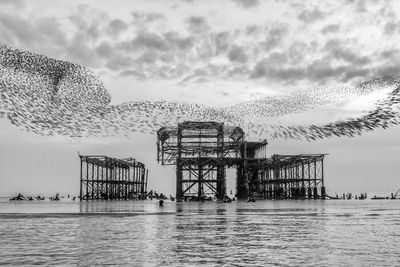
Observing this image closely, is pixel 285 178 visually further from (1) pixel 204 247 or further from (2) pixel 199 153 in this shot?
(1) pixel 204 247

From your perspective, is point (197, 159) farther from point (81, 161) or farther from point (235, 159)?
point (81, 161)

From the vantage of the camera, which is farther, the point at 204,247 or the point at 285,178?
the point at 285,178

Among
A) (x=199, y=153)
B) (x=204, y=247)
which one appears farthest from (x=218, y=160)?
(x=204, y=247)

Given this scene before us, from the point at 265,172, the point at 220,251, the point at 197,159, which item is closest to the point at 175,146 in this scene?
the point at 197,159

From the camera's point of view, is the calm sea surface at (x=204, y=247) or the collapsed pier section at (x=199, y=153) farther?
the collapsed pier section at (x=199, y=153)

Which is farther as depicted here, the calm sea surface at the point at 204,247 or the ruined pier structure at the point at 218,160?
the ruined pier structure at the point at 218,160

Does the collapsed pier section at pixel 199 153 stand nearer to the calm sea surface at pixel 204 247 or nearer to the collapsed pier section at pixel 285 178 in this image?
the collapsed pier section at pixel 285 178

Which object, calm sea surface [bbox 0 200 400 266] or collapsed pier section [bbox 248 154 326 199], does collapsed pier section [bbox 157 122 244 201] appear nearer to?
collapsed pier section [bbox 248 154 326 199]

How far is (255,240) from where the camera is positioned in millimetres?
32375

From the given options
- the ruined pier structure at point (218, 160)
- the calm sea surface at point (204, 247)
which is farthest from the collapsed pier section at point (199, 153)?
the calm sea surface at point (204, 247)

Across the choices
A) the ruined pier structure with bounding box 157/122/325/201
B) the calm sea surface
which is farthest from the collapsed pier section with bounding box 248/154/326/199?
A: the calm sea surface

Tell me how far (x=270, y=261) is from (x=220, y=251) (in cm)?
376

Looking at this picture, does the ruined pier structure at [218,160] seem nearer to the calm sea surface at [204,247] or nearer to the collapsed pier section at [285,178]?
the collapsed pier section at [285,178]

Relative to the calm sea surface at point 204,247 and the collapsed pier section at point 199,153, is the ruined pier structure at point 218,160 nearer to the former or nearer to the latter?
the collapsed pier section at point 199,153
